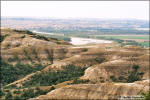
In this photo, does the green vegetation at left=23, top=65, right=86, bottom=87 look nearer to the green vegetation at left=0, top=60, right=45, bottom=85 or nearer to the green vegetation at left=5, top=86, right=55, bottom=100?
the green vegetation at left=5, top=86, right=55, bottom=100

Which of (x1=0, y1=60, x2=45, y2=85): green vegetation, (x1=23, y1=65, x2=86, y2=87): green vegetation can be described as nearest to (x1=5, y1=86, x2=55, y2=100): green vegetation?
(x1=23, y1=65, x2=86, y2=87): green vegetation

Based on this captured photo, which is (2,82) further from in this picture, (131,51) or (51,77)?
(131,51)

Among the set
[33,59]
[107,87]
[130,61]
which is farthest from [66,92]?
[33,59]

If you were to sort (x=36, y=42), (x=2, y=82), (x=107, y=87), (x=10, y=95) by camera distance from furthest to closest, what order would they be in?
(x=36, y=42)
(x=2, y=82)
(x=10, y=95)
(x=107, y=87)

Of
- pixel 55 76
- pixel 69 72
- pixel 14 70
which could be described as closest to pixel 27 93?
pixel 55 76

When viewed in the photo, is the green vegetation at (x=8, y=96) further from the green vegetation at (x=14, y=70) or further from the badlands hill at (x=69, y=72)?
the green vegetation at (x=14, y=70)

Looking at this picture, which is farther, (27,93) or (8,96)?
(8,96)

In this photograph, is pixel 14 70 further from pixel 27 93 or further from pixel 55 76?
pixel 27 93

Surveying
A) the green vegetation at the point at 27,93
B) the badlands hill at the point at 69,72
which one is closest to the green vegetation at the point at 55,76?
the badlands hill at the point at 69,72
